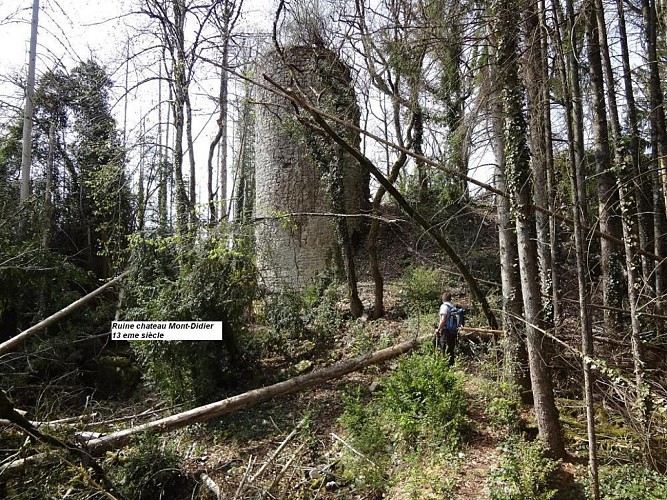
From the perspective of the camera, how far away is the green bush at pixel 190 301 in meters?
7.09

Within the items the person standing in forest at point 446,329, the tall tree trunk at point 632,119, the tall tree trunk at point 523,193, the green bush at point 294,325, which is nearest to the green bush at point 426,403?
the tall tree trunk at point 523,193

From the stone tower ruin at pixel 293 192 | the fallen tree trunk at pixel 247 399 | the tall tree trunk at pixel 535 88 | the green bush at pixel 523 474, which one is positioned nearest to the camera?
the green bush at pixel 523 474

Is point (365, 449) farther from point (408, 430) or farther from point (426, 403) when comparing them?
point (426, 403)

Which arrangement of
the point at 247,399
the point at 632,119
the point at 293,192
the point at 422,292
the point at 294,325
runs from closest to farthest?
the point at 632,119 → the point at 247,399 → the point at 294,325 → the point at 422,292 → the point at 293,192

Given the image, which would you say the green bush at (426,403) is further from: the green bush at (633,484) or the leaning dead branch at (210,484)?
the leaning dead branch at (210,484)

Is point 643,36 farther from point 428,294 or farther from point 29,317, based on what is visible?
point 29,317

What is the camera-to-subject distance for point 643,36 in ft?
24.2

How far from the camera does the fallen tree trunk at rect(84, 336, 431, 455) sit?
18.5 ft

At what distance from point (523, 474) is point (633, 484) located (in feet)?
2.67

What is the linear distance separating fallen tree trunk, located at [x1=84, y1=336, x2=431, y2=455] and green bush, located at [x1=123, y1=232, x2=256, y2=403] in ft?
2.32

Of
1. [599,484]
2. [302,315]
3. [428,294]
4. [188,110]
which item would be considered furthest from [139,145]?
[599,484]

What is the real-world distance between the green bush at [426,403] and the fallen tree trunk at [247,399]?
1.80m

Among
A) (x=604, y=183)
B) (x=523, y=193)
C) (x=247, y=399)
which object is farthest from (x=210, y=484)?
(x=604, y=183)

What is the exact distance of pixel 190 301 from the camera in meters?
7.23
